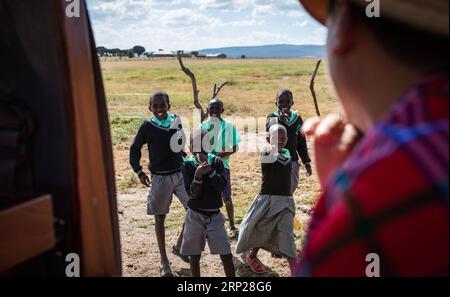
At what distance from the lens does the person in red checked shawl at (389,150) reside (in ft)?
2.01

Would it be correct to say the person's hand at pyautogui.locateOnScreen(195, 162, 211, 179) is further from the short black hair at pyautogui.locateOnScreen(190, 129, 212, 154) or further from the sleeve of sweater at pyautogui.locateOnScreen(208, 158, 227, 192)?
the short black hair at pyautogui.locateOnScreen(190, 129, 212, 154)

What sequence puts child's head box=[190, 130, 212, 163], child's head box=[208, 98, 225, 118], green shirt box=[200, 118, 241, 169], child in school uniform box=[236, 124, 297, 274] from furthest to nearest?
1. child's head box=[208, 98, 225, 118]
2. green shirt box=[200, 118, 241, 169]
3. child in school uniform box=[236, 124, 297, 274]
4. child's head box=[190, 130, 212, 163]

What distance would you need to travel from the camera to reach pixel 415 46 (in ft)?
2.38

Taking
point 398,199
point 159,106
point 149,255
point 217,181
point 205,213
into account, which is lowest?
point 149,255

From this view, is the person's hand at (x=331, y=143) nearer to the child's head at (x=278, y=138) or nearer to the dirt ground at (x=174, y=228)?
the child's head at (x=278, y=138)

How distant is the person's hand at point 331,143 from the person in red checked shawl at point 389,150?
13 cm

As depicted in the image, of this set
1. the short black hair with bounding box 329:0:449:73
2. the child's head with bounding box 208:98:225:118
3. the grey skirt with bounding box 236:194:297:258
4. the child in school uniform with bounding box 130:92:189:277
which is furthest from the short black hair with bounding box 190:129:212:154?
the short black hair with bounding box 329:0:449:73

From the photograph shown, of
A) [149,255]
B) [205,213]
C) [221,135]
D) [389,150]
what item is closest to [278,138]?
[221,135]

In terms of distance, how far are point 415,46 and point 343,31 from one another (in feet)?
0.40

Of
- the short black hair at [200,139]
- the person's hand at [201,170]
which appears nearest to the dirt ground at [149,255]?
the person's hand at [201,170]

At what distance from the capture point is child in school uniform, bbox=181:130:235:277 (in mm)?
4219

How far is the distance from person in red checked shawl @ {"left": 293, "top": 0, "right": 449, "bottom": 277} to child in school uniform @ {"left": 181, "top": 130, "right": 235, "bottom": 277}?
3.42 metres

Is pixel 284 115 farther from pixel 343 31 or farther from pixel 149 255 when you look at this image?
pixel 343 31

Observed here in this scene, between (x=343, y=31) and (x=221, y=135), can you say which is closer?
(x=343, y=31)
